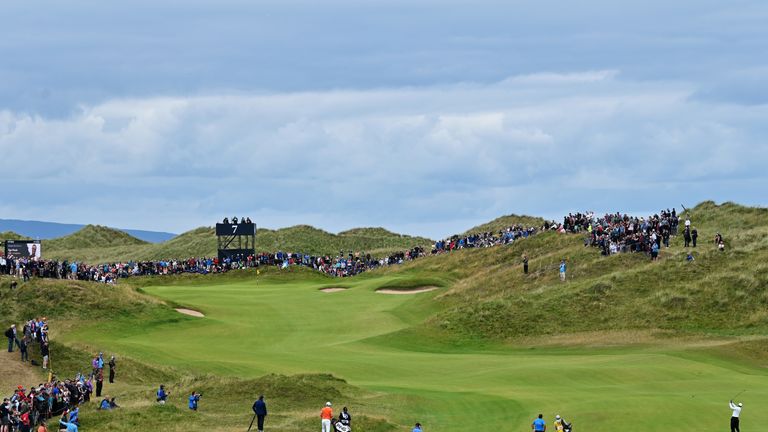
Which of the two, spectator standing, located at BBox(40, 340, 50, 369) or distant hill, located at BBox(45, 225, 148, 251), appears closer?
spectator standing, located at BBox(40, 340, 50, 369)

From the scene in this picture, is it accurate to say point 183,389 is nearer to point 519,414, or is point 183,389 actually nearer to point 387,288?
point 519,414

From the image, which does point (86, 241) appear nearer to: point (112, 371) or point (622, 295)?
point (622, 295)

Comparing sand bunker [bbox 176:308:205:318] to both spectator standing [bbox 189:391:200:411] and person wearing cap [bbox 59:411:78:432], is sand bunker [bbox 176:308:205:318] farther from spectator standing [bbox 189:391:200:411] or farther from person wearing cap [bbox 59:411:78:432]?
person wearing cap [bbox 59:411:78:432]

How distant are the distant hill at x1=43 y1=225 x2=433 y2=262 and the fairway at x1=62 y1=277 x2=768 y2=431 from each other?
6167 centimetres

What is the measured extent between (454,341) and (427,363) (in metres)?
11.6

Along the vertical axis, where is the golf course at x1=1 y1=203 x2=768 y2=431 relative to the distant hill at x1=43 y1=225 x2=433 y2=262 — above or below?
below

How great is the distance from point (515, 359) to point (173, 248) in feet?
360

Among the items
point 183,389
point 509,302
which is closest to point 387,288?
point 509,302

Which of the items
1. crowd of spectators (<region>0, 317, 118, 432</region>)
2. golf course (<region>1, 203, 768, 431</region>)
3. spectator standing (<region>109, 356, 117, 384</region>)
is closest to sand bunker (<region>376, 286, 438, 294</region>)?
golf course (<region>1, 203, 768, 431</region>)

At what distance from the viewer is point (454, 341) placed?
7594cm

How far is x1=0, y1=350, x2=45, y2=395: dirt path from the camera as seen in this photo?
55.8 meters

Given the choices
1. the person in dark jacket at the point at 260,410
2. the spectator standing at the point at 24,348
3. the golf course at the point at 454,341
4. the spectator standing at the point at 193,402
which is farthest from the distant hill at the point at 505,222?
the person in dark jacket at the point at 260,410

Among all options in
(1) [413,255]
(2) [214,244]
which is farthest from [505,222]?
(2) [214,244]

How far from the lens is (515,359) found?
218 feet
